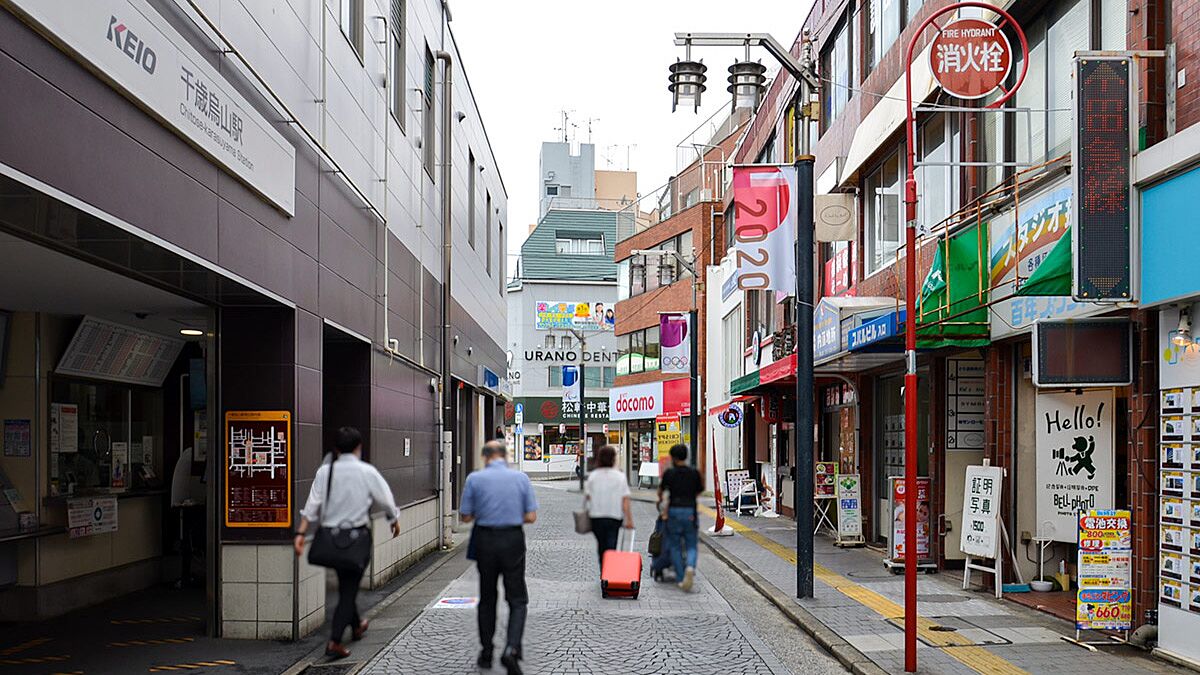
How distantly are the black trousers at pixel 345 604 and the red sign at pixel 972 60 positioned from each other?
9.18 m

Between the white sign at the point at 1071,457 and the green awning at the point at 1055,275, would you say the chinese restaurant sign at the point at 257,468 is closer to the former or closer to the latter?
the green awning at the point at 1055,275

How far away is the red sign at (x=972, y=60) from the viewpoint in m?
13.5

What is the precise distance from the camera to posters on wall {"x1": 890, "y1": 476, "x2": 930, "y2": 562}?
19719 mm

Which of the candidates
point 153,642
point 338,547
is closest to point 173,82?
point 338,547

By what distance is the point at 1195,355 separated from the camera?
11.4 metres

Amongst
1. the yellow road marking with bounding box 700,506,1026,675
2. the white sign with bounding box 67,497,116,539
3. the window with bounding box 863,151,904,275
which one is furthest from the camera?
the window with bounding box 863,151,904,275

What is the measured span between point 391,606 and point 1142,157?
10812 millimetres

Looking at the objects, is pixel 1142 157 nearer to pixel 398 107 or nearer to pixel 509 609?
pixel 509 609

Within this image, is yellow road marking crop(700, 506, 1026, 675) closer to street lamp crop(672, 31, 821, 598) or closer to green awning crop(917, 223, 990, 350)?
street lamp crop(672, 31, 821, 598)

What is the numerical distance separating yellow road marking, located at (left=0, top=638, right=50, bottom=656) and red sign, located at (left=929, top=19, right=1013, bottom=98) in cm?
1200

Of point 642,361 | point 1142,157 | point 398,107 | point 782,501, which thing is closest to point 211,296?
point 398,107

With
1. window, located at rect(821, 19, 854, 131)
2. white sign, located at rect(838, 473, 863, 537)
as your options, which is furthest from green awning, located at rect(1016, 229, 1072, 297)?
window, located at rect(821, 19, 854, 131)

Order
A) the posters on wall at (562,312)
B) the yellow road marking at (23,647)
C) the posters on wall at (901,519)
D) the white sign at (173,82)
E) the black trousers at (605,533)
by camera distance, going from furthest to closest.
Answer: the posters on wall at (562,312) → the posters on wall at (901,519) → the yellow road marking at (23,647) → the white sign at (173,82) → the black trousers at (605,533)

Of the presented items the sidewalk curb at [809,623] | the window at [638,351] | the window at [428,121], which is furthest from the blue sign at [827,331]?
the window at [638,351]
